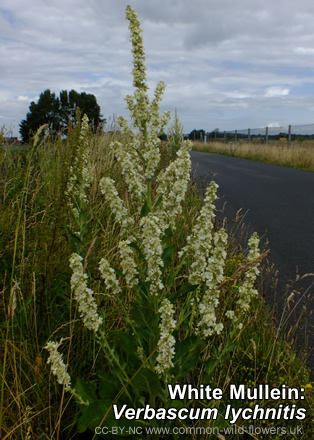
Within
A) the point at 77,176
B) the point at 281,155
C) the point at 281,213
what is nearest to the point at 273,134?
the point at 281,155

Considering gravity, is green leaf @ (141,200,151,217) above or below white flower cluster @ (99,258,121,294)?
above

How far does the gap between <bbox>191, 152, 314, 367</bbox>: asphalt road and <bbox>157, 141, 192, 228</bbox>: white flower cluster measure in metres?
1.54

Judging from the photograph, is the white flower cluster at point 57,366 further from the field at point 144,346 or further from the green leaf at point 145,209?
the green leaf at point 145,209

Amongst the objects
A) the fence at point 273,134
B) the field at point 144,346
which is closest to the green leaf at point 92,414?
the field at point 144,346

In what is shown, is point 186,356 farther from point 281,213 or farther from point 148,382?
point 281,213

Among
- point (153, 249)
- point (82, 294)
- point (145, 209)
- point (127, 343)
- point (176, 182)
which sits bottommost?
point (127, 343)

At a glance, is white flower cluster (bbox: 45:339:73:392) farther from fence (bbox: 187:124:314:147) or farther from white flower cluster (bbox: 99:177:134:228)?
fence (bbox: 187:124:314:147)

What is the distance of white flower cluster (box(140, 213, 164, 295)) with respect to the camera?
2387 mm

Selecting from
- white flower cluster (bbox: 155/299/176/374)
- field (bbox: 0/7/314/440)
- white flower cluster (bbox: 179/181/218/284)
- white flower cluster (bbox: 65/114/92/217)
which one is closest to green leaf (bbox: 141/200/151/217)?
field (bbox: 0/7/314/440)

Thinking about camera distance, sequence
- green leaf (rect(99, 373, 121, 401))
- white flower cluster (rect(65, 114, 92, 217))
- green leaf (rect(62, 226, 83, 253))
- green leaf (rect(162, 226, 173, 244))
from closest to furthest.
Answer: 1. green leaf (rect(99, 373, 121, 401))
2. green leaf (rect(162, 226, 173, 244))
3. green leaf (rect(62, 226, 83, 253))
4. white flower cluster (rect(65, 114, 92, 217))

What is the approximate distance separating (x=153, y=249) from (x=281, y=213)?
666cm

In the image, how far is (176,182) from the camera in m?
2.73

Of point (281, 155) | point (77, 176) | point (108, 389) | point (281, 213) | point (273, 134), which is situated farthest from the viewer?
point (273, 134)

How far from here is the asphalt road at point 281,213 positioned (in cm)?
537
